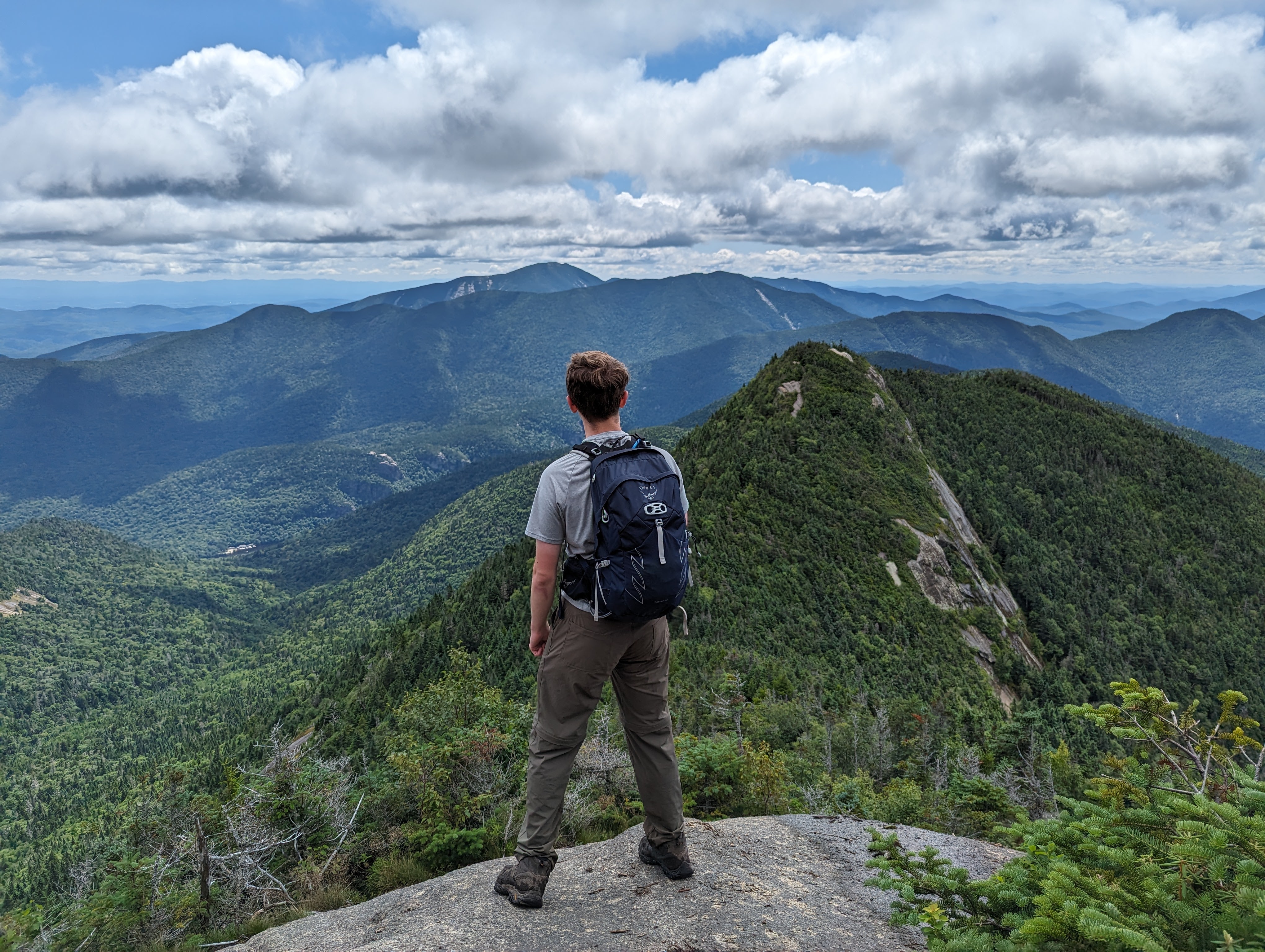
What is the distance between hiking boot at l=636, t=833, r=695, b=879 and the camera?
254 inches

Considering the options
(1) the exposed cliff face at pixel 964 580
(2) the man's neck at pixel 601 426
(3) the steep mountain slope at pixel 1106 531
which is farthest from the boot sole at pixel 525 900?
(3) the steep mountain slope at pixel 1106 531

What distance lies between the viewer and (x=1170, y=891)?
4.07 meters

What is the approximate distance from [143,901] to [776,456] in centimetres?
6568

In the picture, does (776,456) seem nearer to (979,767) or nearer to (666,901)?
(979,767)

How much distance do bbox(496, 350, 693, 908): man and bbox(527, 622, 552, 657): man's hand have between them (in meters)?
0.02

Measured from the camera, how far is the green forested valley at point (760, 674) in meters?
7.95

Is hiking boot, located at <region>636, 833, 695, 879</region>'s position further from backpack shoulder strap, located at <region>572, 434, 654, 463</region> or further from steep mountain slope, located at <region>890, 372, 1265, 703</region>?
steep mountain slope, located at <region>890, 372, 1265, 703</region>

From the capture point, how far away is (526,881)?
19.7 ft

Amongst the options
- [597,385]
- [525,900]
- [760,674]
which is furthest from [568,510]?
[760,674]

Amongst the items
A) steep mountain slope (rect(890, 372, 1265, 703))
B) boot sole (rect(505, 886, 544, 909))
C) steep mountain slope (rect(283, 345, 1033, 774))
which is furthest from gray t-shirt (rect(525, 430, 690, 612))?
steep mountain slope (rect(890, 372, 1265, 703))

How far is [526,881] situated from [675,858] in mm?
1504

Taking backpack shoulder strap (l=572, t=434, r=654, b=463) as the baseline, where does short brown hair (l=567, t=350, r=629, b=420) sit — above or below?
above

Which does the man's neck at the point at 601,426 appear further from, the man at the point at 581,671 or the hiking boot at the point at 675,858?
the hiking boot at the point at 675,858

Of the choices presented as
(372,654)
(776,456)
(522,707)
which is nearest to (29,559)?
(372,654)
